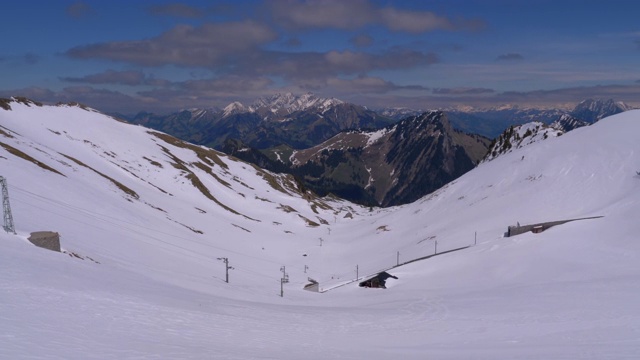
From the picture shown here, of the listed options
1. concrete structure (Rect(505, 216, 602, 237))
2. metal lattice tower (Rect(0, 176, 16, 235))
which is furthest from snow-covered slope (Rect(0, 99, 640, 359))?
metal lattice tower (Rect(0, 176, 16, 235))

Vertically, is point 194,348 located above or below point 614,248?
below

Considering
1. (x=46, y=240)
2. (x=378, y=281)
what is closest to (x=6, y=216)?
(x=46, y=240)

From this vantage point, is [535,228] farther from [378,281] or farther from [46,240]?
[46,240]

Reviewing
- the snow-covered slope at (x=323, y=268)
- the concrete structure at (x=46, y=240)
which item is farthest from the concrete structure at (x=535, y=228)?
the concrete structure at (x=46, y=240)

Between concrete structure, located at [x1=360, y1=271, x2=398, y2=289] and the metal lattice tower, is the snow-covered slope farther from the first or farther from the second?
the metal lattice tower

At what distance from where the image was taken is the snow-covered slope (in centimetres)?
2072

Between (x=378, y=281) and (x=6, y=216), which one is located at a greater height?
(x=6, y=216)

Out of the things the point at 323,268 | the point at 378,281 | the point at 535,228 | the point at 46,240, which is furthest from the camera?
the point at 323,268

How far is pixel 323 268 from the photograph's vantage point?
303 feet

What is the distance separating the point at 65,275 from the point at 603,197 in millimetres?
88654

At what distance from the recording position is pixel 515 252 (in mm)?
56062

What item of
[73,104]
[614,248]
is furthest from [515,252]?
[73,104]

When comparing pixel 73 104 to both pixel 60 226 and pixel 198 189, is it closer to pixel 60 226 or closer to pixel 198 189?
pixel 198 189

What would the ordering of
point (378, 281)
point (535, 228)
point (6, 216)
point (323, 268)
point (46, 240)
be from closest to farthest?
point (46, 240) < point (6, 216) < point (378, 281) < point (535, 228) < point (323, 268)
